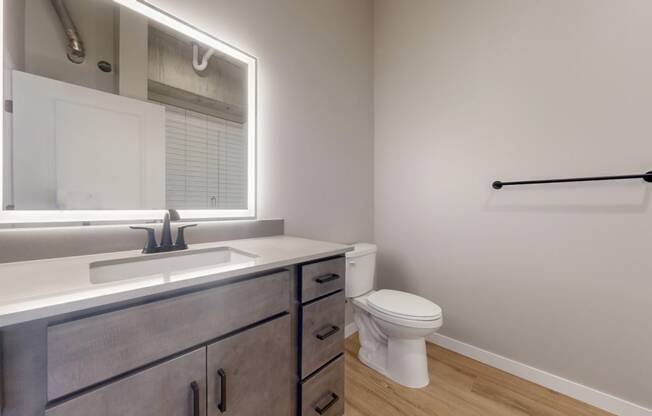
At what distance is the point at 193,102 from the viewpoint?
127cm

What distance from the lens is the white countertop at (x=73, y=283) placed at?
1.61 ft

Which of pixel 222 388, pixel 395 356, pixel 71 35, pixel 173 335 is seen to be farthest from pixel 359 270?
pixel 71 35

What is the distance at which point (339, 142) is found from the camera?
1.92 metres

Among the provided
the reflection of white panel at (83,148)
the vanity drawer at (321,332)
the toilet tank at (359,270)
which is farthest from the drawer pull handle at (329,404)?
the reflection of white panel at (83,148)

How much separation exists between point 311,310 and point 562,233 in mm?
1421

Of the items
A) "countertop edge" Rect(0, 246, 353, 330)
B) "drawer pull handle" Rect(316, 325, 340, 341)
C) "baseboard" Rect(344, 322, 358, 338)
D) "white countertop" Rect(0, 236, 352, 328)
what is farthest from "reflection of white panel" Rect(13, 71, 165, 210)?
"baseboard" Rect(344, 322, 358, 338)

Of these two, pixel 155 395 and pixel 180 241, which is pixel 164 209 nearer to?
pixel 180 241

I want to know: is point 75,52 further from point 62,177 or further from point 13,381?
point 13,381

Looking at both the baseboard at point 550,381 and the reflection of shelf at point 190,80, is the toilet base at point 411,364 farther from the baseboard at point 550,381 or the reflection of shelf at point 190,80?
the reflection of shelf at point 190,80

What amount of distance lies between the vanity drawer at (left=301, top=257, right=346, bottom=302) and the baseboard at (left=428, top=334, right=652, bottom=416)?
1205mm

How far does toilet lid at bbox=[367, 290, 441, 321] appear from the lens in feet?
4.64

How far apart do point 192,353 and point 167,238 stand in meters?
0.52

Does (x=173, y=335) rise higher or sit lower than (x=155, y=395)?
higher

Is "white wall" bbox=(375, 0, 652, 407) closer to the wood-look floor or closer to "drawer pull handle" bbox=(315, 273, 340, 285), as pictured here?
the wood-look floor
